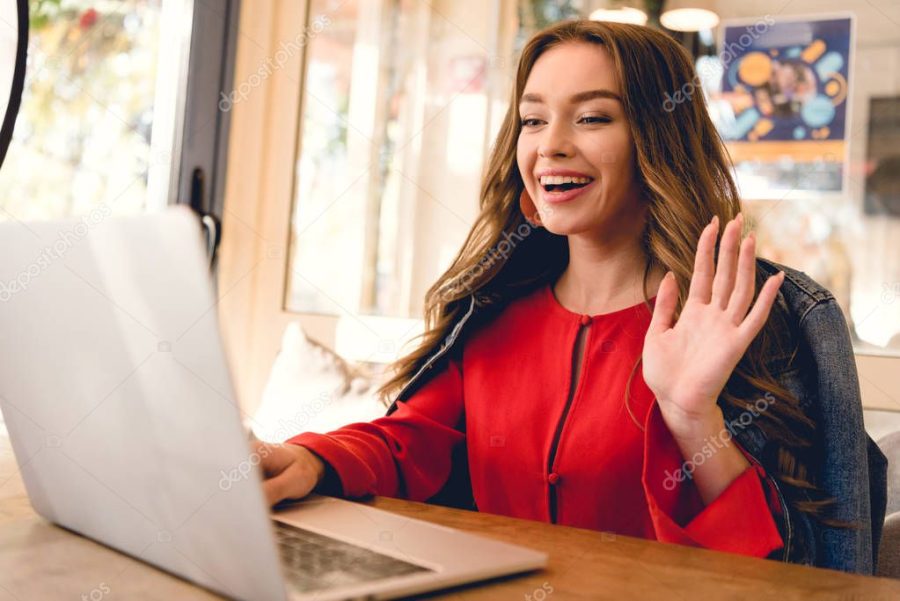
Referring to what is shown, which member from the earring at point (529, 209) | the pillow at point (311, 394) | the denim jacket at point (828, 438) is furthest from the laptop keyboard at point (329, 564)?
the pillow at point (311, 394)

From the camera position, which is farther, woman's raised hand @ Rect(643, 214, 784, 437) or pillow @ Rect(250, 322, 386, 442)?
pillow @ Rect(250, 322, 386, 442)

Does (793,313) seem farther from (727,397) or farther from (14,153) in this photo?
(14,153)

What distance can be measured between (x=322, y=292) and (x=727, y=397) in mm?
1686

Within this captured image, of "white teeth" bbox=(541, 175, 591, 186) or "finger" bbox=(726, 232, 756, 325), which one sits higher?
"white teeth" bbox=(541, 175, 591, 186)

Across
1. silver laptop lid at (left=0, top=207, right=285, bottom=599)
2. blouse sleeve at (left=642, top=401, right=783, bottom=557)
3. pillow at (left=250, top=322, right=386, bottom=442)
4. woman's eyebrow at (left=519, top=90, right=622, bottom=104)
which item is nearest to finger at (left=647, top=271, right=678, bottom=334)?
Answer: blouse sleeve at (left=642, top=401, right=783, bottom=557)

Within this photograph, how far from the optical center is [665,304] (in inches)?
41.3

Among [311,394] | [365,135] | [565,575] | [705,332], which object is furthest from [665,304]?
[365,135]

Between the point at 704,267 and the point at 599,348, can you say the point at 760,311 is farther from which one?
the point at 599,348

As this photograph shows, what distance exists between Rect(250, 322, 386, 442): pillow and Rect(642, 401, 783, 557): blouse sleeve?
826mm

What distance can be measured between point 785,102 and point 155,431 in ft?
6.41

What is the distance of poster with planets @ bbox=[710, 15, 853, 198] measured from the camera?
2072mm

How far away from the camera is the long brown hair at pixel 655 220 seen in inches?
45.4

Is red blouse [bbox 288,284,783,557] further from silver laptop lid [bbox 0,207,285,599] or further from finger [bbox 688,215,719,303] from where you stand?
silver laptop lid [bbox 0,207,285,599]

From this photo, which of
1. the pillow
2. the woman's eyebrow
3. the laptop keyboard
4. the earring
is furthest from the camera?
the pillow
